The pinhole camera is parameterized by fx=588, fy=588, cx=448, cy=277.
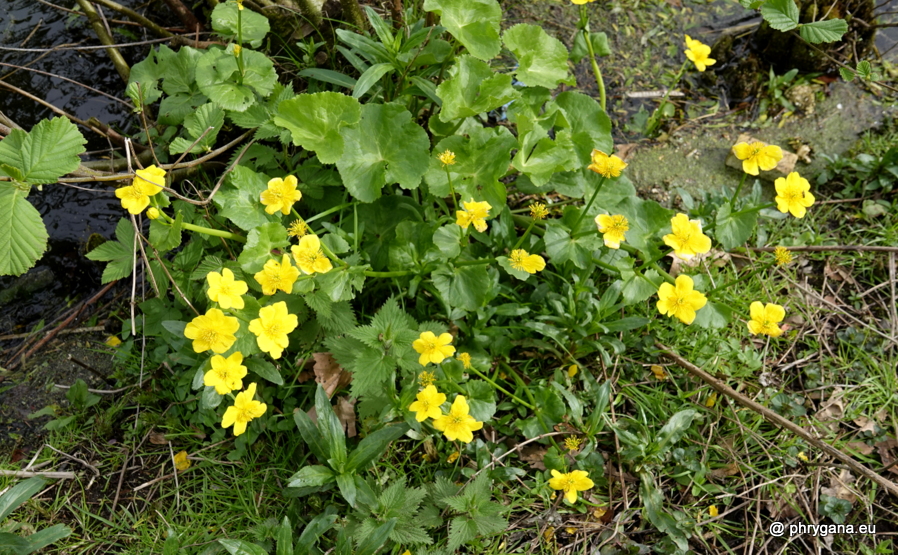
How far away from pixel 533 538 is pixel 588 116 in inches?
65.5

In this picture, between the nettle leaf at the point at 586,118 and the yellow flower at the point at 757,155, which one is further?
the nettle leaf at the point at 586,118

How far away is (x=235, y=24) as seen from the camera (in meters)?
2.43

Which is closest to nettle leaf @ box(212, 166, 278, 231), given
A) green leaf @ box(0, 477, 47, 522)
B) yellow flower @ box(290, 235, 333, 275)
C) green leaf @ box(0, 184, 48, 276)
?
yellow flower @ box(290, 235, 333, 275)

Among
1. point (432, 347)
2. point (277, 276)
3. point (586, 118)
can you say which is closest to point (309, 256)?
point (277, 276)

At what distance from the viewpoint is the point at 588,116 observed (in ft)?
7.97

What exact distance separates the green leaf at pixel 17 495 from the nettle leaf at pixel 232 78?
4.93 ft

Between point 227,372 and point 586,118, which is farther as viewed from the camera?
point 586,118

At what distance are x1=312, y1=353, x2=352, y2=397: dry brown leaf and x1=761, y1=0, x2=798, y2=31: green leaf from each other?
206 cm

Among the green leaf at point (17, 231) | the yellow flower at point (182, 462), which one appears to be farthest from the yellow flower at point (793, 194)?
the yellow flower at point (182, 462)

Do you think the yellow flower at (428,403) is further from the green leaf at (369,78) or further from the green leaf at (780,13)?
the green leaf at (780,13)

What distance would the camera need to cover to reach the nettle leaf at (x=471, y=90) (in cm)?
215

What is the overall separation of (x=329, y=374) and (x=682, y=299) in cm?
134

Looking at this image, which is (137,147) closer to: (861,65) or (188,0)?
(188,0)

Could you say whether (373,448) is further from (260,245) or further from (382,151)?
(382,151)
